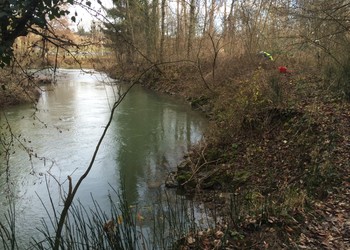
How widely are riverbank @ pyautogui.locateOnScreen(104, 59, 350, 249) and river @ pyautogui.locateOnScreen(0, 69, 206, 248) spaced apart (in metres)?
1.38

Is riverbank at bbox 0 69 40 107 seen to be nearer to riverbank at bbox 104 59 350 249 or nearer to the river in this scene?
the river

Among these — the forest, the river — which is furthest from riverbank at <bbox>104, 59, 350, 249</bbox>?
the river

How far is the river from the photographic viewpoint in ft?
23.2

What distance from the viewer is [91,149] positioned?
10750mm

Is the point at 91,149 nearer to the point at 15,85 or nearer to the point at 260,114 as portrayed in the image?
the point at 15,85

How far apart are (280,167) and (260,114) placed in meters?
2.39

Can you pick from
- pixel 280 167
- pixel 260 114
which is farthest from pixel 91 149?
pixel 280 167

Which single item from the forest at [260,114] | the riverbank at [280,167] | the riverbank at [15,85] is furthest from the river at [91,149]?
the riverbank at [280,167]

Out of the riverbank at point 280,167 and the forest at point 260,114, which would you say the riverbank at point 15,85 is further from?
the riverbank at point 280,167

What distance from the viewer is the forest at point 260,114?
3.87m

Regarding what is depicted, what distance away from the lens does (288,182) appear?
19.9ft

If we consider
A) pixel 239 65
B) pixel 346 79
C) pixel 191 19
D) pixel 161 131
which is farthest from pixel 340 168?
pixel 191 19

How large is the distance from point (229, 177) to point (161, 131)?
5.75 meters

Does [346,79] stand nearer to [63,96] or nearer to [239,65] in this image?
[239,65]
